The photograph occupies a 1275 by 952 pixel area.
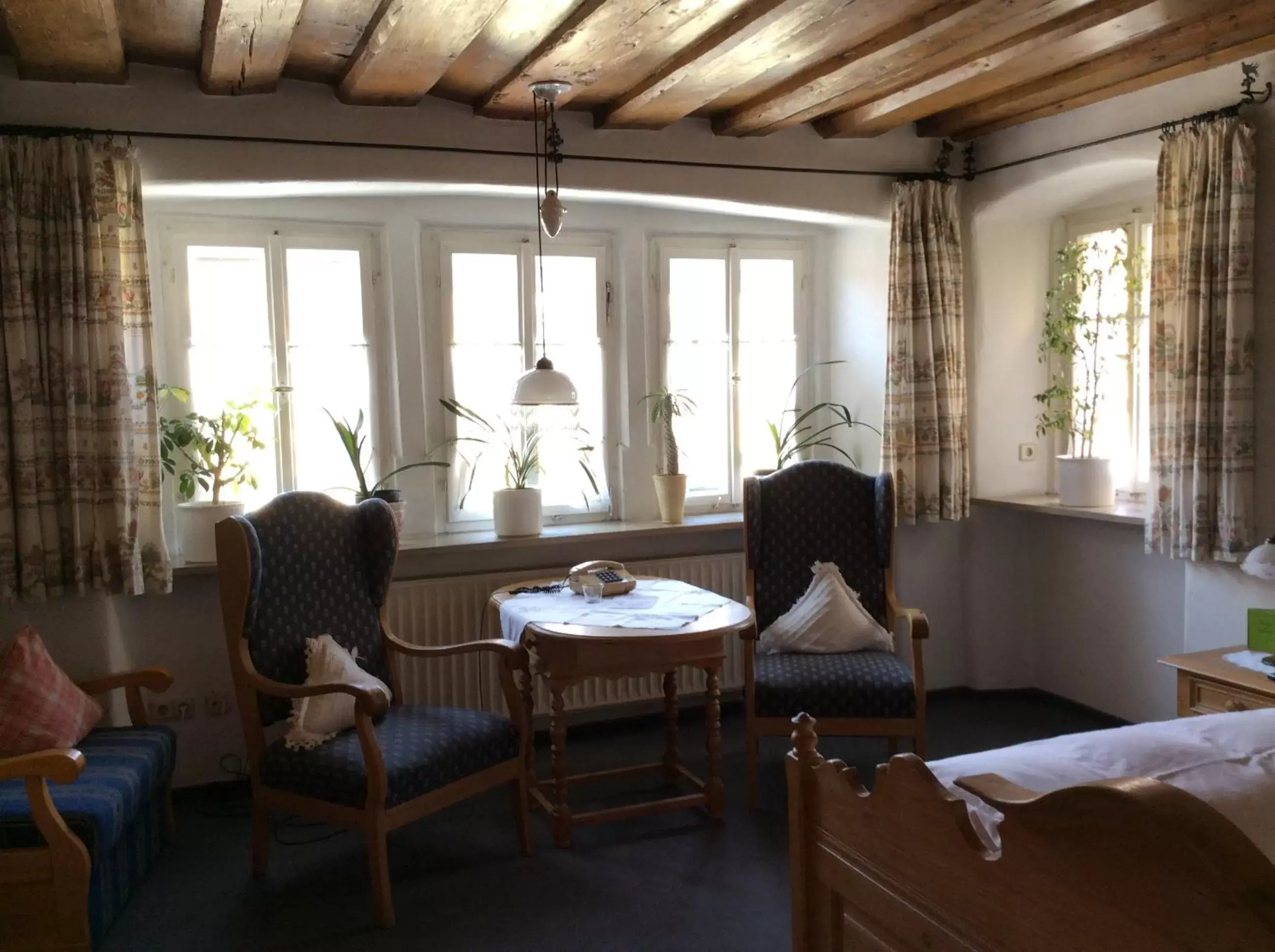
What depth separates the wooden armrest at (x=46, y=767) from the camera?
7.89ft

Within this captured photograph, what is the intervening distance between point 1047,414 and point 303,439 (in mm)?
3302

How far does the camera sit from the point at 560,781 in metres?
3.18

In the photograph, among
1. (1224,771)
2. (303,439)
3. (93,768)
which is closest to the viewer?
(1224,771)

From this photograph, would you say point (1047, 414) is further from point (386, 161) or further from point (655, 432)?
point (386, 161)

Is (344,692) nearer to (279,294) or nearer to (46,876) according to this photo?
(46,876)

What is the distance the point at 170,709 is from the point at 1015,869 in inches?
122

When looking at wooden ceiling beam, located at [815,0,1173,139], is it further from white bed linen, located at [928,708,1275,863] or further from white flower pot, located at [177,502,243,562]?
white flower pot, located at [177,502,243,562]

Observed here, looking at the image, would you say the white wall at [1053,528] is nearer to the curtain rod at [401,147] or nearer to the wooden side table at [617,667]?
the curtain rod at [401,147]

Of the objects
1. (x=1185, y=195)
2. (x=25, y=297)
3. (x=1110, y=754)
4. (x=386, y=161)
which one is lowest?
(x=1110, y=754)

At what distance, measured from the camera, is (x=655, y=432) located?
14.8 feet

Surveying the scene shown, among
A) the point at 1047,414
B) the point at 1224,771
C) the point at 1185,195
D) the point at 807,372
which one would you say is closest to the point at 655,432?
the point at 807,372

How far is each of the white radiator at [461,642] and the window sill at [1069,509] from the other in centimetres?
158

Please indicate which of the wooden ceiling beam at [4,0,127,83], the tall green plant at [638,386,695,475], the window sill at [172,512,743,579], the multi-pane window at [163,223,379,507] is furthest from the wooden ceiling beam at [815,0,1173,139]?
the wooden ceiling beam at [4,0,127,83]

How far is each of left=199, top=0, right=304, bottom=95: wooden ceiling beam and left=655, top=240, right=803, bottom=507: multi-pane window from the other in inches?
72.5
